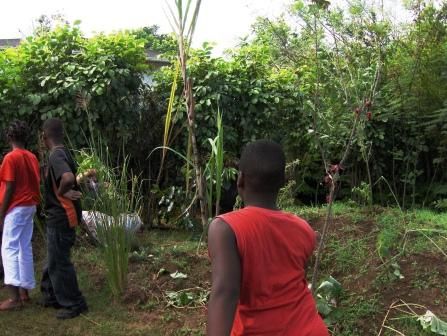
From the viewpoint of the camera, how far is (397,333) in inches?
161

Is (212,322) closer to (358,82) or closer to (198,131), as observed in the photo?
(358,82)

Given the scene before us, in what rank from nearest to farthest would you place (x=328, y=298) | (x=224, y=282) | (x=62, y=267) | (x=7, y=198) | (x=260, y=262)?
(x=224, y=282), (x=260, y=262), (x=328, y=298), (x=62, y=267), (x=7, y=198)

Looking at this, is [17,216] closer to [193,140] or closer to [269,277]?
[193,140]

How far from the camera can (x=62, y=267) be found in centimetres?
490

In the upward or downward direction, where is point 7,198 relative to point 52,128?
downward

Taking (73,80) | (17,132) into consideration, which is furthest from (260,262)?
(73,80)

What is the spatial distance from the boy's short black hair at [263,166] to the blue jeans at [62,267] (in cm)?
309

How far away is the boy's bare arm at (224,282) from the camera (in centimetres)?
198

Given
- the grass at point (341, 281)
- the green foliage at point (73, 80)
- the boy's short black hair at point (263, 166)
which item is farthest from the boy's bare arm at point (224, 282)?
the green foliage at point (73, 80)

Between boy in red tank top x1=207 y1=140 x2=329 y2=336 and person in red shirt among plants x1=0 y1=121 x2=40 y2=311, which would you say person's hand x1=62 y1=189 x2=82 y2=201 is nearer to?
person in red shirt among plants x1=0 y1=121 x2=40 y2=311

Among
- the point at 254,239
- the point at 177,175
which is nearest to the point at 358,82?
the point at 177,175

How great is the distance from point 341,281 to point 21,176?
2.98 m

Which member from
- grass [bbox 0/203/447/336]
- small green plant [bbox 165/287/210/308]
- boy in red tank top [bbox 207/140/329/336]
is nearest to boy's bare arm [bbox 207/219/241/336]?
boy in red tank top [bbox 207/140/329/336]

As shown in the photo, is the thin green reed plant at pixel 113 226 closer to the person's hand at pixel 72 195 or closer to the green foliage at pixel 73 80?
the person's hand at pixel 72 195
